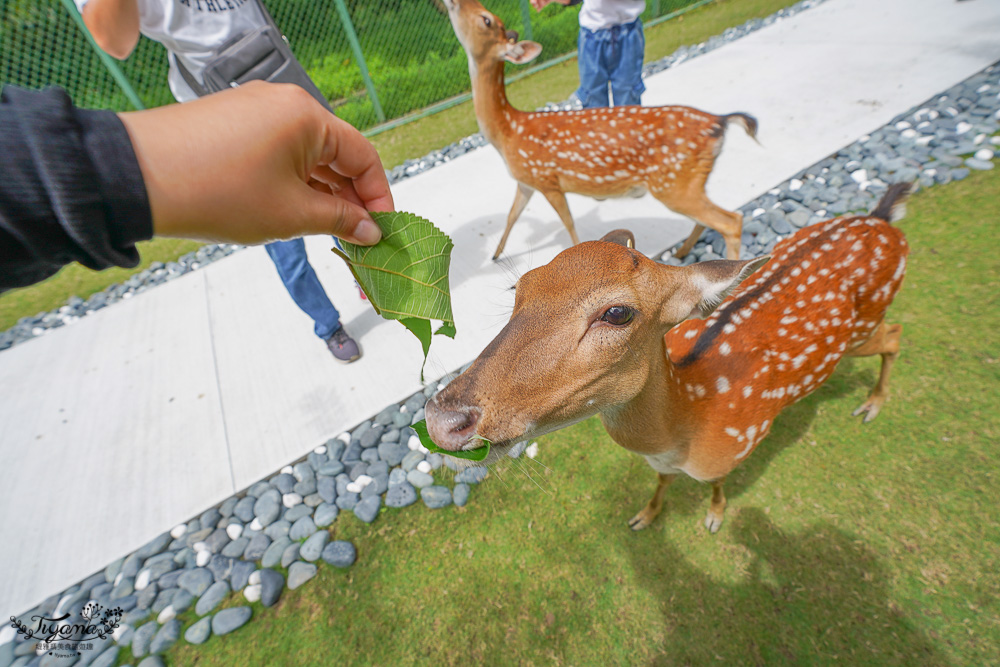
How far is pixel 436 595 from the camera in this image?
6.59 ft

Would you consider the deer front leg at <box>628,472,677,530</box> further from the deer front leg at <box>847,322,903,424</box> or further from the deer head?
the deer front leg at <box>847,322,903,424</box>

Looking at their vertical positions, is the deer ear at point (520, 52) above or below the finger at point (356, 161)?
below

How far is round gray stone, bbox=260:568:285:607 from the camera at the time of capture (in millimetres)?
2059

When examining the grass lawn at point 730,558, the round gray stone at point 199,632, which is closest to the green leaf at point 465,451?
the grass lawn at point 730,558

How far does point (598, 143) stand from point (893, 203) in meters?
1.62

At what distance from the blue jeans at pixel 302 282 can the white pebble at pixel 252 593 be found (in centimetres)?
153

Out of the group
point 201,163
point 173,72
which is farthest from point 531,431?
point 173,72

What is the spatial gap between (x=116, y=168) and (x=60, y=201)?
97mm

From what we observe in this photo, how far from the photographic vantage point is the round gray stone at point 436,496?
2.28m

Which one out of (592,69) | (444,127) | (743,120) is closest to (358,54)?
(444,127)

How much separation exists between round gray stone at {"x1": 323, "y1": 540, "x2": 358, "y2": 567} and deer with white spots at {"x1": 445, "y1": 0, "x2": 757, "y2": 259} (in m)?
2.57

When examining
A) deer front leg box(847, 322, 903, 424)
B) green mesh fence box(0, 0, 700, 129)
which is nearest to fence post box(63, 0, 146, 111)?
green mesh fence box(0, 0, 700, 129)

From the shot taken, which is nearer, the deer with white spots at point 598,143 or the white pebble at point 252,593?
the white pebble at point 252,593

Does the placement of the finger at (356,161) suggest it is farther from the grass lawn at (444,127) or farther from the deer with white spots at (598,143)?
the grass lawn at (444,127)
